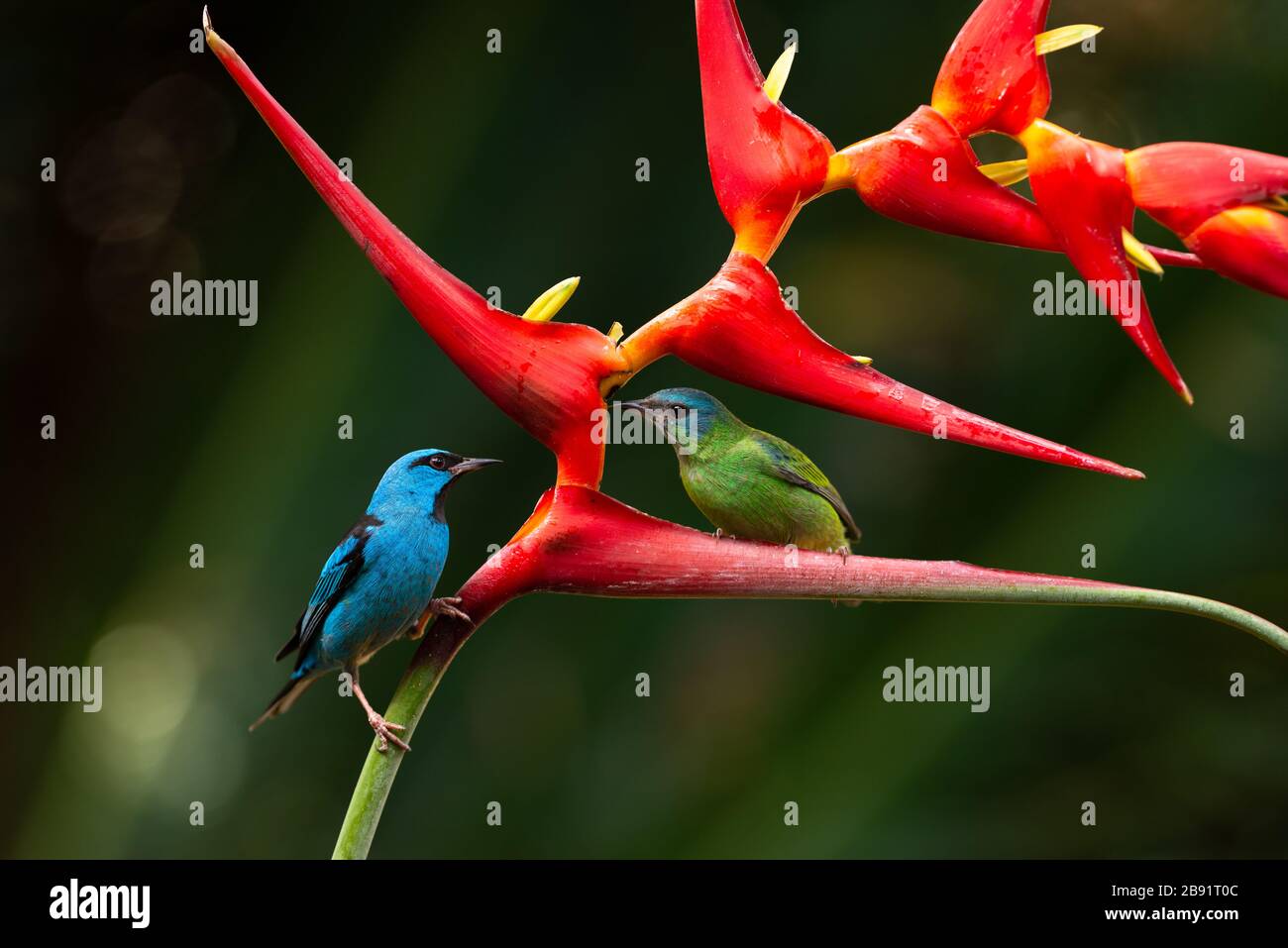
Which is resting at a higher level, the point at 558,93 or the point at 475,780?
the point at 558,93

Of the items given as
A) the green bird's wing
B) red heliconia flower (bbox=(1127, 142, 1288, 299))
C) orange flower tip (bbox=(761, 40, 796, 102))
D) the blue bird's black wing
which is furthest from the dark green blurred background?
red heliconia flower (bbox=(1127, 142, 1288, 299))

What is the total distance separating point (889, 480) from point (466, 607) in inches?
33.3

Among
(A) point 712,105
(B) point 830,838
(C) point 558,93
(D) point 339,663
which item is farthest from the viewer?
(C) point 558,93

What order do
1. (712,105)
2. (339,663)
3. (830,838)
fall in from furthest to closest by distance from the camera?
1. (830,838)
2. (339,663)
3. (712,105)

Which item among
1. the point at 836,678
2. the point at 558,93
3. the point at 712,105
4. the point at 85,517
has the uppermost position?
the point at 558,93

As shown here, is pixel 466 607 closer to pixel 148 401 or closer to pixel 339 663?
pixel 339 663

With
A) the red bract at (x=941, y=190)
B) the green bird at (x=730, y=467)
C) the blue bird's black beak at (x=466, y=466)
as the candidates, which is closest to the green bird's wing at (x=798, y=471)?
the green bird at (x=730, y=467)

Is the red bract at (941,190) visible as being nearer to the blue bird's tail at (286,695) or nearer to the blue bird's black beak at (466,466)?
the blue bird's black beak at (466,466)

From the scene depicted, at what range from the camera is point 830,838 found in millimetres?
1321

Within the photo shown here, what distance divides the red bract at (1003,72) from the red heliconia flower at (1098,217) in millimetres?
23

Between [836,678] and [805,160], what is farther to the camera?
[836,678]

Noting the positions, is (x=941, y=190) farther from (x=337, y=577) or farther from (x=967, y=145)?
(x=337, y=577)

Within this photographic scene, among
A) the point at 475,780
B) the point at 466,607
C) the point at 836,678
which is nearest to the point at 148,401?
the point at 475,780

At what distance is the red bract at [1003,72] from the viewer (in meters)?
0.58
